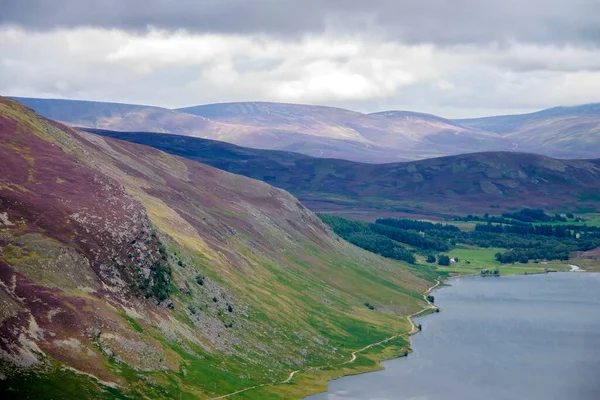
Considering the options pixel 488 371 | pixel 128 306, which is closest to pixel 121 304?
pixel 128 306

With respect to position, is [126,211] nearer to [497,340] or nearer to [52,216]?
[52,216]

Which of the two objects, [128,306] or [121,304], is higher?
[121,304]

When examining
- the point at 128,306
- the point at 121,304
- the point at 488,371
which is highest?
the point at 121,304

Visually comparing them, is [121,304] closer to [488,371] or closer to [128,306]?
[128,306]

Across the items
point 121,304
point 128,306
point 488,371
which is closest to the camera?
point 121,304

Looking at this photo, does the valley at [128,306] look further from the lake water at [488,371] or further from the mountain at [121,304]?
the lake water at [488,371]

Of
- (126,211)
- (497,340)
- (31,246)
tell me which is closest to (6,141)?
(126,211)

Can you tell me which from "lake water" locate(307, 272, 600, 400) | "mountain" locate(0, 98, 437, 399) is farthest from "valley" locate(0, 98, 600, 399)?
"lake water" locate(307, 272, 600, 400)

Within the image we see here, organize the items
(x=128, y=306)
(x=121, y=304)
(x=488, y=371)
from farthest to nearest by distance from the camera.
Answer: (x=488, y=371) < (x=128, y=306) < (x=121, y=304)

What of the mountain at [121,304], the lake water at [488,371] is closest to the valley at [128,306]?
the mountain at [121,304]
